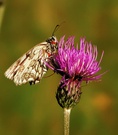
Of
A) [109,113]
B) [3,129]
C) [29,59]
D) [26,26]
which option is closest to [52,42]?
[29,59]

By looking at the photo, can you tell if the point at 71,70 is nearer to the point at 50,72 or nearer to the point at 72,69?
the point at 72,69

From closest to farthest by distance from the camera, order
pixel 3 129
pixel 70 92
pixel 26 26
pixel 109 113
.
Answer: pixel 70 92 → pixel 3 129 → pixel 109 113 → pixel 26 26

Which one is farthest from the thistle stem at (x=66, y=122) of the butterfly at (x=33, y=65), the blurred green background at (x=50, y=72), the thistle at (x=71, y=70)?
the blurred green background at (x=50, y=72)

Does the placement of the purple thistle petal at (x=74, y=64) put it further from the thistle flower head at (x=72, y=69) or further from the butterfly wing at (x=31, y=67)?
the butterfly wing at (x=31, y=67)

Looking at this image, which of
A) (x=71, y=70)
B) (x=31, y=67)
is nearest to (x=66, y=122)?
(x=71, y=70)

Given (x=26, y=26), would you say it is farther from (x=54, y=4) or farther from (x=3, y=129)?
(x=3, y=129)

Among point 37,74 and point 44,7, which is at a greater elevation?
point 44,7

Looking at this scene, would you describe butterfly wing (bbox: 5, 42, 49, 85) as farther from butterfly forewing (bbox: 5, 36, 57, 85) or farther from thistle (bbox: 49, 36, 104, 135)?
thistle (bbox: 49, 36, 104, 135)
